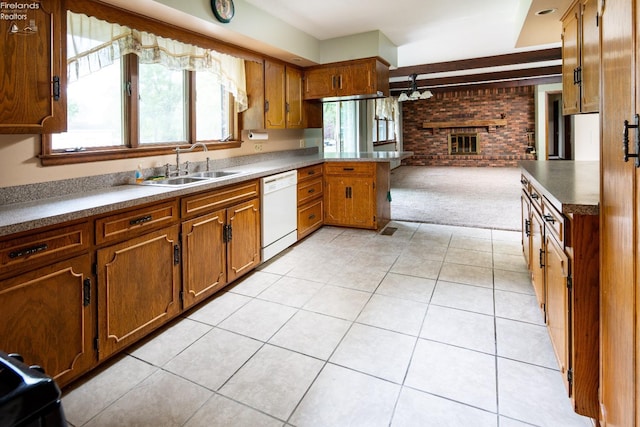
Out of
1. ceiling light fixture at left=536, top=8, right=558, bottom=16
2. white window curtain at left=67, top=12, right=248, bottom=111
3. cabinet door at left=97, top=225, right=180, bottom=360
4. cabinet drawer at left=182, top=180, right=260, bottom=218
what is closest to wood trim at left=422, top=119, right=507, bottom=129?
ceiling light fixture at left=536, top=8, right=558, bottom=16

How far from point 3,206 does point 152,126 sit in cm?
127

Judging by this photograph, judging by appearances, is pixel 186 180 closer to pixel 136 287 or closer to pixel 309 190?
pixel 136 287

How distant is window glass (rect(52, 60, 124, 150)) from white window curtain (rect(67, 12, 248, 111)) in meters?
0.13

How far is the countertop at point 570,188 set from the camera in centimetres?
145

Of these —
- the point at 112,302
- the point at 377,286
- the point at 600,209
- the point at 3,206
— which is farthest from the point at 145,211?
the point at 600,209

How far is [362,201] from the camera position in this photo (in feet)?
15.0

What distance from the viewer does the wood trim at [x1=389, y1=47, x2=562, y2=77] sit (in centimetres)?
654

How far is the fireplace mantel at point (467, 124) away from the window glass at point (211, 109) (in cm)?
993

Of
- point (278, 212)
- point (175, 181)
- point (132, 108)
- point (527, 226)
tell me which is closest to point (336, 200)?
point (278, 212)

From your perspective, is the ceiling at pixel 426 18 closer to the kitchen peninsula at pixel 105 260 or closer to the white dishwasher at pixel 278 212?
the white dishwasher at pixel 278 212

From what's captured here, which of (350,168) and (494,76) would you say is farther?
(494,76)

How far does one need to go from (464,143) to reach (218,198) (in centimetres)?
1117

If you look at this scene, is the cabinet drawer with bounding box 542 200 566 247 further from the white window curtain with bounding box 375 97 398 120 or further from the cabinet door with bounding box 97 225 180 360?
the white window curtain with bounding box 375 97 398 120

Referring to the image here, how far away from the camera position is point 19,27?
1.72 m
